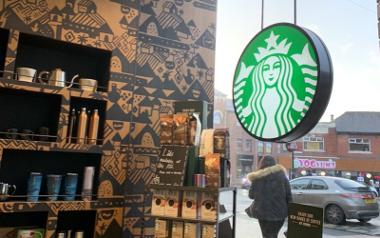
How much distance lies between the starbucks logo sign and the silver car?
4.44 metres

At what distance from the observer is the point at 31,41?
2389 millimetres

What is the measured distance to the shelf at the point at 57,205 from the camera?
2.02 metres

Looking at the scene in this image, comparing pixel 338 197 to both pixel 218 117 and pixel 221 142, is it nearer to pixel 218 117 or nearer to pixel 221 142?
pixel 218 117

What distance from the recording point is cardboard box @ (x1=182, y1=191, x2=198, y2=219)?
1.76m

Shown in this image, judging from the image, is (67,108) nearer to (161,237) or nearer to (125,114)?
(125,114)

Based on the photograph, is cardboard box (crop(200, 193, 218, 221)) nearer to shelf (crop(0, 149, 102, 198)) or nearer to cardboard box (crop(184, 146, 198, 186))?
cardboard box (crop(184, 146, 198, 186))

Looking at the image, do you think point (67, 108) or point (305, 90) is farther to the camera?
point (67, 108)

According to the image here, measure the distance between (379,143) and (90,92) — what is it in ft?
25.4

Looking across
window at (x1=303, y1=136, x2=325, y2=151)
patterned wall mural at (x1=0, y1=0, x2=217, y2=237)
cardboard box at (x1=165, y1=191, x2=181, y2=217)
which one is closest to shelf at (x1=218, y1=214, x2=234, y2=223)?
cardboard box at (x1=165, y1=191, x2=181, y2=217)

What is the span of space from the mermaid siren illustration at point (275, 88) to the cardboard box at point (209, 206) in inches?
19.4

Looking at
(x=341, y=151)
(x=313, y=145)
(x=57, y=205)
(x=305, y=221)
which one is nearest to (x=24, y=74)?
(x=57, y=205)

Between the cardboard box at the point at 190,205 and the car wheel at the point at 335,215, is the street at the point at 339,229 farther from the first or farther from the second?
the cardboard box at the point at 190,205

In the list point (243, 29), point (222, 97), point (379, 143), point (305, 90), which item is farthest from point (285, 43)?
point (379, 143)

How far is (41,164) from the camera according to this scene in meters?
2.37
